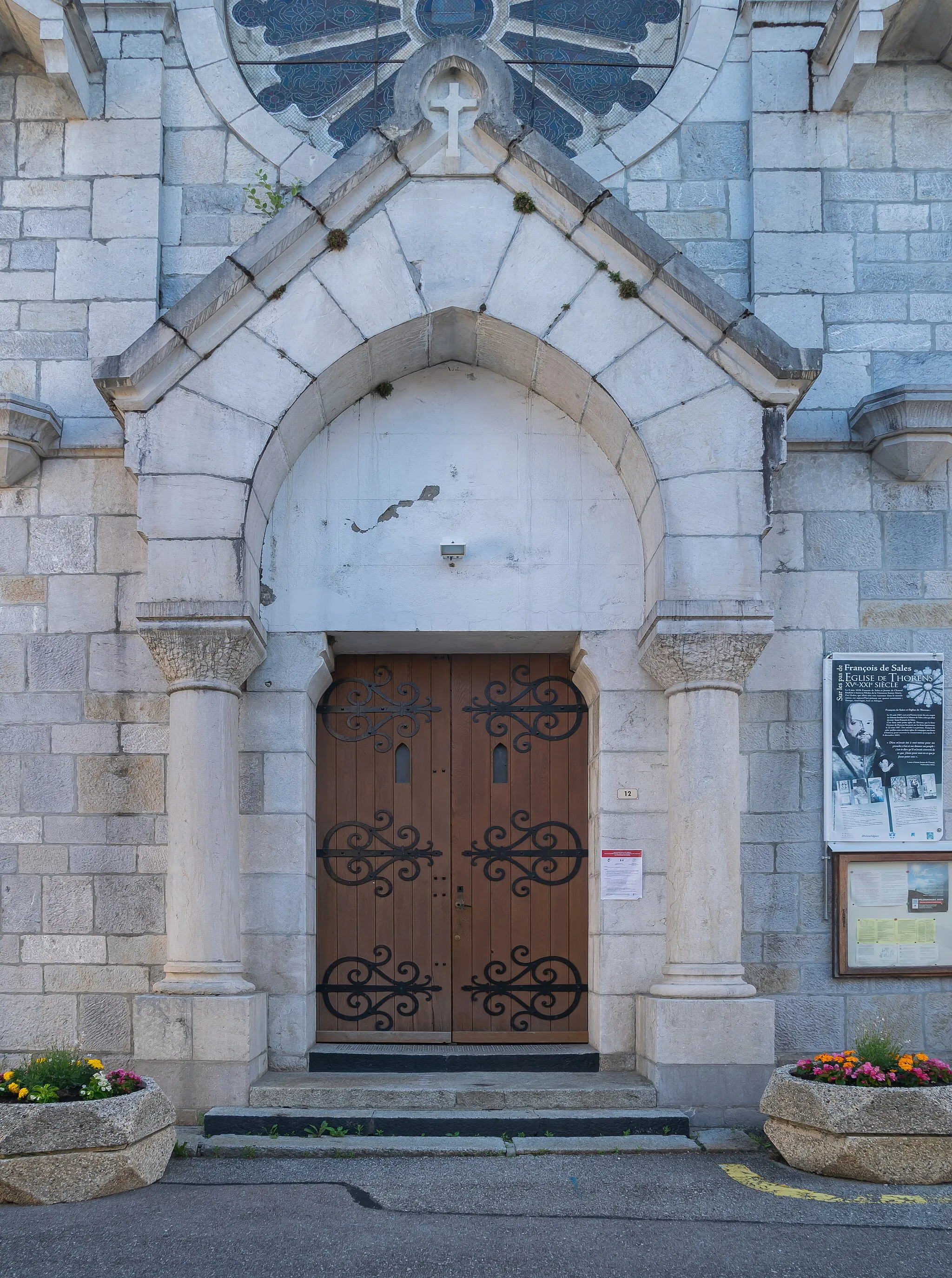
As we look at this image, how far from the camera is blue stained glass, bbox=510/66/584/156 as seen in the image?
8461 millimetres

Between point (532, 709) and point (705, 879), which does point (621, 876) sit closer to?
point (705, 879)

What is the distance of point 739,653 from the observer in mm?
7059

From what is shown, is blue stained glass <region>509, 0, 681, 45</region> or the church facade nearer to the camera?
the church facade

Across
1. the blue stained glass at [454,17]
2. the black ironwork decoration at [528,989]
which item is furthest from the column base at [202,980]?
the blue stained glass at [454,17]

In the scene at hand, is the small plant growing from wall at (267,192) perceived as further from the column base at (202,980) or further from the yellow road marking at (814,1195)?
the yellow road marking at (814,1195)

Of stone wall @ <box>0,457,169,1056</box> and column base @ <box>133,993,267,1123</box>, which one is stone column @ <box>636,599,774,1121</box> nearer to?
column base @ <box>133,993,267,1123</box>

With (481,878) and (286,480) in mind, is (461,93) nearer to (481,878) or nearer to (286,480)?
(286,480)

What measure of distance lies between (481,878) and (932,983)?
2519 millimetres

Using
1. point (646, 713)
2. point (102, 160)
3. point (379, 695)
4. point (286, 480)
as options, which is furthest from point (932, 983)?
point (102, 160)

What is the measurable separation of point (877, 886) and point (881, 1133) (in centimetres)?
188

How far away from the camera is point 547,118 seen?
849 centimetres

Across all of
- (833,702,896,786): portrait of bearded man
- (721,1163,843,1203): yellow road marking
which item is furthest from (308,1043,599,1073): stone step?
(833,702,896,786): portrait of bearded man

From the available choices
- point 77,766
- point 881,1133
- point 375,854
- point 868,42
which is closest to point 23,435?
point 77,766

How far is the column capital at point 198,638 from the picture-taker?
22.9 ft
